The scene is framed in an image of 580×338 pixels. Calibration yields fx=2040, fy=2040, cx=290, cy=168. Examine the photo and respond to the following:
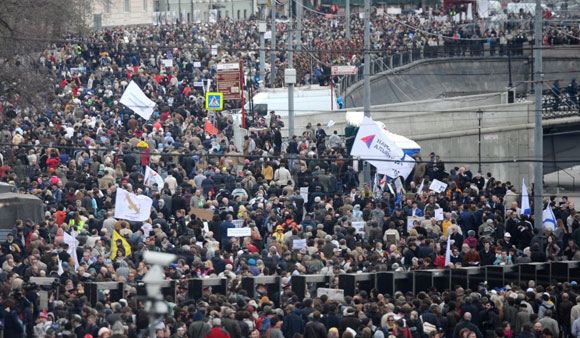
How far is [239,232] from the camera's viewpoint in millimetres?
34219

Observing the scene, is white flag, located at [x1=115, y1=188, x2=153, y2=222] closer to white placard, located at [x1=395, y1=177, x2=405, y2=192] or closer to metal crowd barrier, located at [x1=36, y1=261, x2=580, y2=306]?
metal crowd barrier, located at [x1=36, y1=261, x2=580, y2=306]

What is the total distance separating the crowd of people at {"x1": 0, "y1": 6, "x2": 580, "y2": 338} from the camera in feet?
89.2

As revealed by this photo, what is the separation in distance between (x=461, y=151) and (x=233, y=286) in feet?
75.9

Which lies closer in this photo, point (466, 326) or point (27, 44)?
point (466, 326)

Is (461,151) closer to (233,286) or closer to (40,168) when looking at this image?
(40,168)

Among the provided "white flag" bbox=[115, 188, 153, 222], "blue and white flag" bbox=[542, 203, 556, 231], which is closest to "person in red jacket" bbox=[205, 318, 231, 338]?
"white flag" bbox=[115, 188, 153, 222]

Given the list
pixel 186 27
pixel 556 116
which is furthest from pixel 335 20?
pixel 556 116

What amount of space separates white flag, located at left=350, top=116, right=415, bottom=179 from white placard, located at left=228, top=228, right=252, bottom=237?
16.6 ft

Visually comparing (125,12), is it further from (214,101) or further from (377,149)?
(377,149)

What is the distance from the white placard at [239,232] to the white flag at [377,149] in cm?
507

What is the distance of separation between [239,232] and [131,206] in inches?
75.3

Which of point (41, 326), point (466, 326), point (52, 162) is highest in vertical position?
point (52, 162)

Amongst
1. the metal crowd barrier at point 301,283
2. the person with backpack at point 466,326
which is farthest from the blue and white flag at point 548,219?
the person with backpack at point 466,326

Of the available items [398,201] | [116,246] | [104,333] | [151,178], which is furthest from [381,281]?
[151,178]
